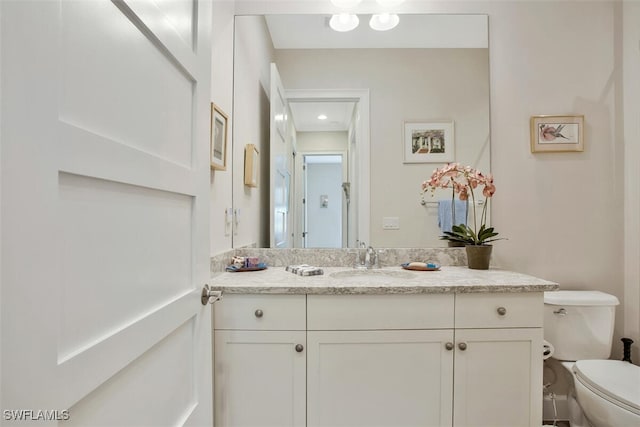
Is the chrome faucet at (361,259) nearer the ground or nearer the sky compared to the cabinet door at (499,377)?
nearer the sky

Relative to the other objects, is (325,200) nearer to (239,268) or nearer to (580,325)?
(239,268)

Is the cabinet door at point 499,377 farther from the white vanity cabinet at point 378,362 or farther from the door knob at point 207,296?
the door knob at point 207,296

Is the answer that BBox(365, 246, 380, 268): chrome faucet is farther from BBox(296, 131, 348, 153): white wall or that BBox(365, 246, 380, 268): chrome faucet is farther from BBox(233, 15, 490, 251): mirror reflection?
BBox(296, 131, 348, 153): white wall

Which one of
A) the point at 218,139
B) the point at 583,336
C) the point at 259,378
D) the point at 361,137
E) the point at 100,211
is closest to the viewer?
the point at 100,211

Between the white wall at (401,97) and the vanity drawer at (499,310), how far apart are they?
1.86 feet

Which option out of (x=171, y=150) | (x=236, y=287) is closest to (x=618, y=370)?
(x=236, y=287)

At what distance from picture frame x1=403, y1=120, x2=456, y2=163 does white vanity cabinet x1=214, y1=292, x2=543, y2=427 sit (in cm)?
86

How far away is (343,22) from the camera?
5.93 feet

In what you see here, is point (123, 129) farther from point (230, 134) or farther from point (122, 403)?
point (230, 134)

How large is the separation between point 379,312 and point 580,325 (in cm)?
109

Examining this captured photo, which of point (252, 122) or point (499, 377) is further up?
point (252, 122)

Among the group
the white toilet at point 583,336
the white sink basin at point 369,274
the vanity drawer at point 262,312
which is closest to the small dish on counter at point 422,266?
the white sink basin at point 369,274

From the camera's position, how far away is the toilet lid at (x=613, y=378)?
1.22 metres

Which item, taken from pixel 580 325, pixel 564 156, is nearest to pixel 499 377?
pixel 580 325
